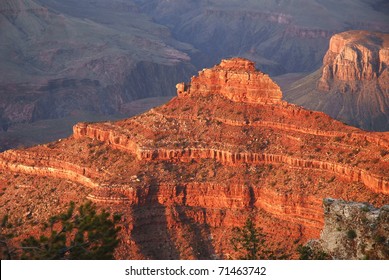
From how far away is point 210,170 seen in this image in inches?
3452

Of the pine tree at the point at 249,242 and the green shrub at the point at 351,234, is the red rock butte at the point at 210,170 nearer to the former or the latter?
the pine tree at the point at 249,242

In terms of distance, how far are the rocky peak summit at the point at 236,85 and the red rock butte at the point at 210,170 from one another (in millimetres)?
101

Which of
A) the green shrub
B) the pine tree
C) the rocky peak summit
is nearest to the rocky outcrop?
the green shrub

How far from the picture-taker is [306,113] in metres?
90.9

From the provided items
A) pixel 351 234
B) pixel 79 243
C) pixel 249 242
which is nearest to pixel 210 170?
pixel 249 242

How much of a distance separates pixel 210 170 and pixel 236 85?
31.8ft

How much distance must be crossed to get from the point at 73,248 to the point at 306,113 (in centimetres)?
3287

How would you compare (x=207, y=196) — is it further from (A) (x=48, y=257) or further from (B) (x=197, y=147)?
(A) (x=48, y=257)

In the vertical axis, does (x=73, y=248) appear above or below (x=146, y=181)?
above

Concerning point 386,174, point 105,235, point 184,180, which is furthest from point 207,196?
point 105,235

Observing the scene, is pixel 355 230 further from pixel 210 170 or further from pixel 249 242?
pixel 210 170

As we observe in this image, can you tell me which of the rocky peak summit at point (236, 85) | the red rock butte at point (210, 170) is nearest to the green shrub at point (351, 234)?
Answer: the red rock butte at point (210, 170)

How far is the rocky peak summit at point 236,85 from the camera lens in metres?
93.1

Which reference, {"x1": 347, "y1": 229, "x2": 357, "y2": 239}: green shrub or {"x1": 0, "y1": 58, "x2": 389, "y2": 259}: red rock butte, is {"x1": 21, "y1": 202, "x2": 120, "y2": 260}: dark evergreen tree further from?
{"x1": 0, "y1": 58, "x2": 389, "y2": 259}: red rock butte
